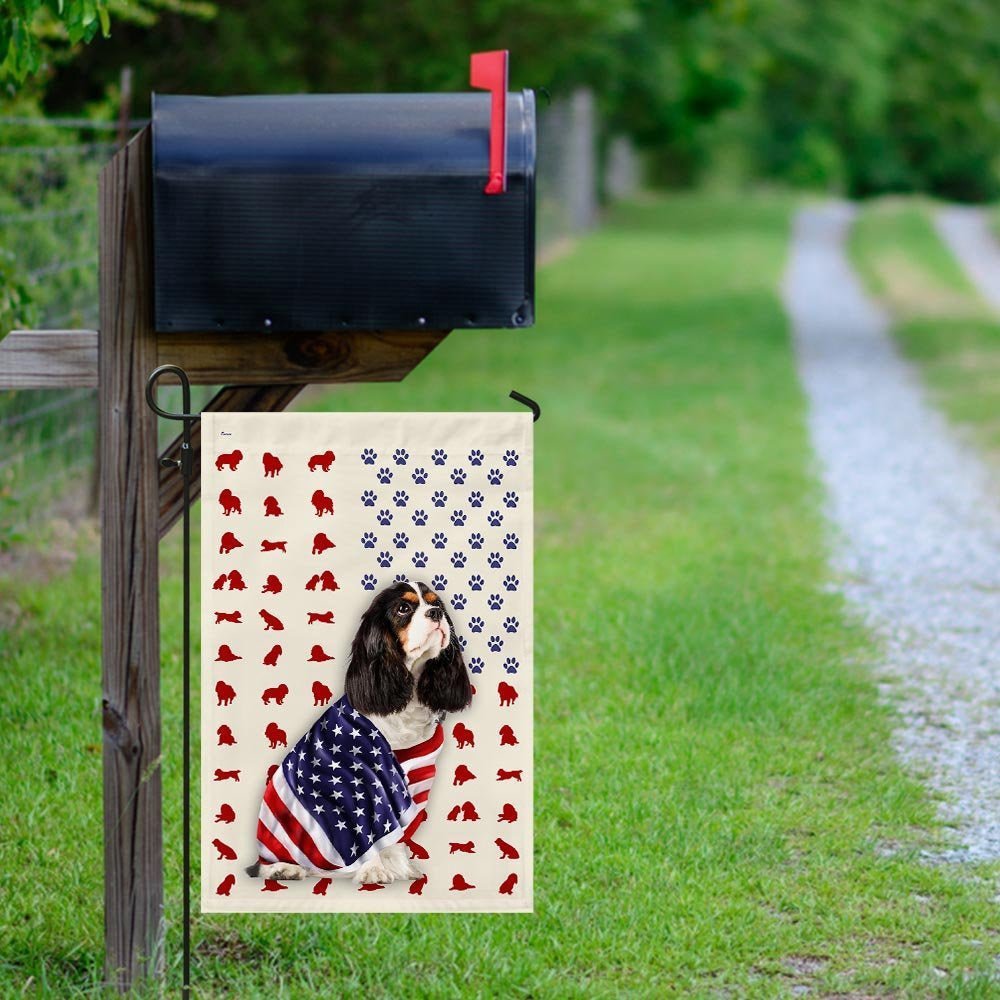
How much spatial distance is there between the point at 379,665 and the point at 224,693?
32cm

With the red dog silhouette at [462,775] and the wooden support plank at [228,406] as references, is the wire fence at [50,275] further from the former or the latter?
the red dog silhouette at [462,775]

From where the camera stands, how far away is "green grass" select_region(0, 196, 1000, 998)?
159 inches

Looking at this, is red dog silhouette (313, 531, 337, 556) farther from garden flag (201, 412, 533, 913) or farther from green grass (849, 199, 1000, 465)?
green grass (849, 199, 1000, 465)

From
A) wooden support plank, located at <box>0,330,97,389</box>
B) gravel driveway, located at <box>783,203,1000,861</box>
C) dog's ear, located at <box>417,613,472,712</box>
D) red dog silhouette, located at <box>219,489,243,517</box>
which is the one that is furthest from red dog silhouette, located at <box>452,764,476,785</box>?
gravel driveway, located at <box>783,203,1000,861</box>

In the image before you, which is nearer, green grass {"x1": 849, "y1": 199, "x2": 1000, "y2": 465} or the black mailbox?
the black mailbox

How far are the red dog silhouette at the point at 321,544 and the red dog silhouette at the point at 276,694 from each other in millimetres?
282

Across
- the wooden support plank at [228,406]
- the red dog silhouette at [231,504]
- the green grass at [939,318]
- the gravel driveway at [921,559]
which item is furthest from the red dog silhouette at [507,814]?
the green grass at [939,318]

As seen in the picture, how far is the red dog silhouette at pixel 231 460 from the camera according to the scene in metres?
3.60

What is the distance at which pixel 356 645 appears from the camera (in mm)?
3637

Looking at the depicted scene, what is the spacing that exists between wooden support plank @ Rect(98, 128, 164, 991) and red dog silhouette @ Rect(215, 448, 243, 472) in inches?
7.7

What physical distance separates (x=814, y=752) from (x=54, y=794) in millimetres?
2348

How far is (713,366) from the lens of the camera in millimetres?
16484

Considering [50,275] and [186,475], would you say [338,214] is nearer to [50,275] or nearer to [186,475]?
[186,475]

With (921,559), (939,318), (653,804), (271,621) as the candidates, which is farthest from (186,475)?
(939,318)
